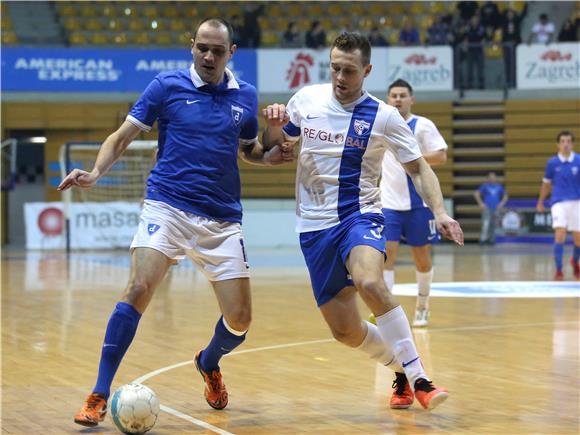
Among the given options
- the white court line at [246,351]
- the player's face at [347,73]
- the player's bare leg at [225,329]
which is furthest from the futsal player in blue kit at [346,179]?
the white court line at [246,351]

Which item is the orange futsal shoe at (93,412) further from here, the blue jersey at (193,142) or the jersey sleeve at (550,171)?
the jersey sleeve at (550,171)

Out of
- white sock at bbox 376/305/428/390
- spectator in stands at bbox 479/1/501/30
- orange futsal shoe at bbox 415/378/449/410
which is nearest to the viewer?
orange futsal shoe at bbox 415/378/449/410

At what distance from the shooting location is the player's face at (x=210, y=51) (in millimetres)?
5660

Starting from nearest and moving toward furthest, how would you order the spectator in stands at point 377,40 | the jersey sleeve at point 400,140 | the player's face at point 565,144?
the jersey sleeve at point 400,140
the player's face at point 565,144
the spectator in stands at point 377,40

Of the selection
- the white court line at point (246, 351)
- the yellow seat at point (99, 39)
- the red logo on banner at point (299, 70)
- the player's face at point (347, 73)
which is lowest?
the white court line at point (246, 351)

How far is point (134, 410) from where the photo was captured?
513 centimetres

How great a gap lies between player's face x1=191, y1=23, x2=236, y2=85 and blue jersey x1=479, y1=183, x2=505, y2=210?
1894 centimetres

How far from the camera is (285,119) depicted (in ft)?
19.0

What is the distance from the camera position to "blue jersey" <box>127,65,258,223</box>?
571 centimetres

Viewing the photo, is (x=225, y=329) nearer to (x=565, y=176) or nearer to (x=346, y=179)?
(x=346, y=179)

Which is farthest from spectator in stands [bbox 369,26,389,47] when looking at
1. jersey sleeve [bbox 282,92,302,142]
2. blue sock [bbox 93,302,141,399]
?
blue sock [bbox 93,302,141,399]

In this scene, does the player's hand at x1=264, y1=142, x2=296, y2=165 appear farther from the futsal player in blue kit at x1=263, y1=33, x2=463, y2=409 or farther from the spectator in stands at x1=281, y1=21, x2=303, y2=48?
the spectator in stands at x1=281, y1=21, x2=303, y2=48

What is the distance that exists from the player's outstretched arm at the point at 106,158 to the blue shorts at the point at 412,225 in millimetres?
4197

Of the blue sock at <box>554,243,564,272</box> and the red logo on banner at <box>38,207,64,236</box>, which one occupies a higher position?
the red logo on banner at <box>38,207,64,236</box>
